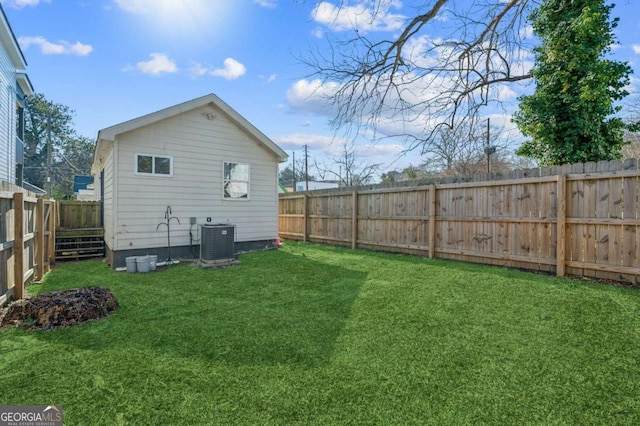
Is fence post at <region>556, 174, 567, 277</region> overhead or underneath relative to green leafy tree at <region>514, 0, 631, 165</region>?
underneath

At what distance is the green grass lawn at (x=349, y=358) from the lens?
2.16 metres

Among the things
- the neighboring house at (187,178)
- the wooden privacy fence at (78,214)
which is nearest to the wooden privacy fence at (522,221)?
the neighboring house at (187,178)

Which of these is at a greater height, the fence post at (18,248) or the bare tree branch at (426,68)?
the bare tree branch at (426,68)

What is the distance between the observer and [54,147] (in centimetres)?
3141

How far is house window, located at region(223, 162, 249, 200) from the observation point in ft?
30.0

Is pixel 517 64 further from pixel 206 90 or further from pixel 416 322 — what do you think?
pixel 206 90

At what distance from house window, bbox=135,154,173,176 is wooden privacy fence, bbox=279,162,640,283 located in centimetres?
513

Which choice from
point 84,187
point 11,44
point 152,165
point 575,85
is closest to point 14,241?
point 152,165

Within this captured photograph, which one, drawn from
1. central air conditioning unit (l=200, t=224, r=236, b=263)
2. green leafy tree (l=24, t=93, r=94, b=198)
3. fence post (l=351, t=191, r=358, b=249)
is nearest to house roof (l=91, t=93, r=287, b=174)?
fence post (l=351, t=191, r=358, b=249)

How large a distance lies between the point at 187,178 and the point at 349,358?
6.99m

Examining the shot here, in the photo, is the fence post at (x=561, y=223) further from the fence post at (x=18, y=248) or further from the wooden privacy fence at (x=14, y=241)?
the fence post at (x=18, y=248)

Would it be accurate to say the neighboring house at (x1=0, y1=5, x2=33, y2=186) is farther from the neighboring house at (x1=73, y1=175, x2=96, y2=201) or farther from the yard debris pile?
the yard debris pile

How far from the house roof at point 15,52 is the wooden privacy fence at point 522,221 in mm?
11312

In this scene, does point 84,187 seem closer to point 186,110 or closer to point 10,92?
point 10,92
